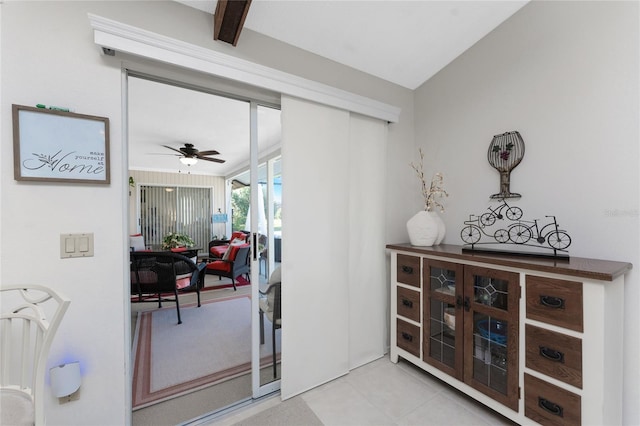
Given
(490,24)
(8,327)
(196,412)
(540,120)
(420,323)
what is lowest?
(196,412)

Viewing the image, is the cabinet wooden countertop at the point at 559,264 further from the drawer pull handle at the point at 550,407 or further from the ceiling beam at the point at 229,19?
the ceiling beam at the point at 229,19

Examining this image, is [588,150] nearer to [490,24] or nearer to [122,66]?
[490,24]

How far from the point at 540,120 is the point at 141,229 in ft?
26.2

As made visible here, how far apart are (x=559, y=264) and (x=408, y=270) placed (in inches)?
37.9

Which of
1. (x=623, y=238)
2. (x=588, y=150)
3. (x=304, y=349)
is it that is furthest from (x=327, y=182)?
(x=623, y=238)

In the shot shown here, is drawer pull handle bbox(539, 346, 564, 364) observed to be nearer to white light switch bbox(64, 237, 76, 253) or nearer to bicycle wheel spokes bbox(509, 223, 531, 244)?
bicycle wheel spokes bbox(509, 223, 531, 244)

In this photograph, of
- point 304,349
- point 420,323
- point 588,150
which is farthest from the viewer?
point 420,323

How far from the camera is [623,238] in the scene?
148 centimetres

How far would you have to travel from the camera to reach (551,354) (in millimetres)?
1391

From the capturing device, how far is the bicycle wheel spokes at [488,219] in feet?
6.82

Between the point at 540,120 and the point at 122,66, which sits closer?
the point at 122,66

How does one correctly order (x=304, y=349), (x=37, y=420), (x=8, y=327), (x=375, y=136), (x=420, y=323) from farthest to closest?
(x=375, y=136) → (x=420, y=323) → (x=304, y=349) → (x=8, y=327) → (x=37, y=420)

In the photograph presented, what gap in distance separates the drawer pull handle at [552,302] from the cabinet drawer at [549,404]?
413 mm

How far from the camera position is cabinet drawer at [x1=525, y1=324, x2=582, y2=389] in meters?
1.31
